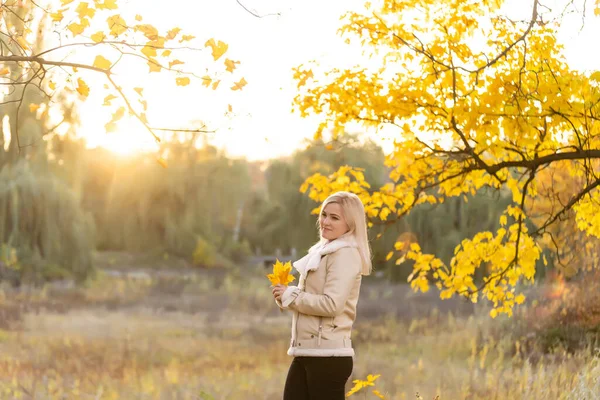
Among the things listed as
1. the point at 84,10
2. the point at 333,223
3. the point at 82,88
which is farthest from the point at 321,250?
the point at 84,10

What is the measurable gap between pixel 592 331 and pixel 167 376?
4417 millimetres

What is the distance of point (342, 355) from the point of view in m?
3.06

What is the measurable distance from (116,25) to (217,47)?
44 cm

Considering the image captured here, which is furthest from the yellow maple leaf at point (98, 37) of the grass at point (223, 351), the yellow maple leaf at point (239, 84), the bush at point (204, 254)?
the bush at point (204, 254)

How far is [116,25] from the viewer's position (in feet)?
11.2

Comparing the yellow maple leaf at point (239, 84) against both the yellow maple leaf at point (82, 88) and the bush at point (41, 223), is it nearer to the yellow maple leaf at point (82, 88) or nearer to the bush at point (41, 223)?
the yellow maple leaf at point (82, 88)

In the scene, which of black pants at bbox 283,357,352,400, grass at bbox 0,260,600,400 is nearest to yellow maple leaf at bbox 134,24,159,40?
black pants at bbox 283,357,352,400

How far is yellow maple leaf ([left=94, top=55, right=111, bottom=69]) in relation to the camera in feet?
10.8

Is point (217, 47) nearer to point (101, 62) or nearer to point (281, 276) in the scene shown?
point (101, 62)

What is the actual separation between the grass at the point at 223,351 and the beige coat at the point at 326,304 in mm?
2597

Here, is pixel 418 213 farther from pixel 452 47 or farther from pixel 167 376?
pixel 452 47

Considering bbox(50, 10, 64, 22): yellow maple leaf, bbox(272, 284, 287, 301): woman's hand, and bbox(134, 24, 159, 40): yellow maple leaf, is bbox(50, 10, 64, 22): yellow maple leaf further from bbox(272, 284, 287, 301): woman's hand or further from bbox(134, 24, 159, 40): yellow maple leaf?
bbox(272, 284, 287, 301): woman's hand

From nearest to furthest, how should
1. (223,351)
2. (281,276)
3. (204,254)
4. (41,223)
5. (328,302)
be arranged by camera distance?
(328,302)
(281,276)
(223,351)
(41,223)
(204,254)

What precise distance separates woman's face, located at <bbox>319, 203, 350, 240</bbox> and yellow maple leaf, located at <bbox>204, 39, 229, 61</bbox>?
84 cm
